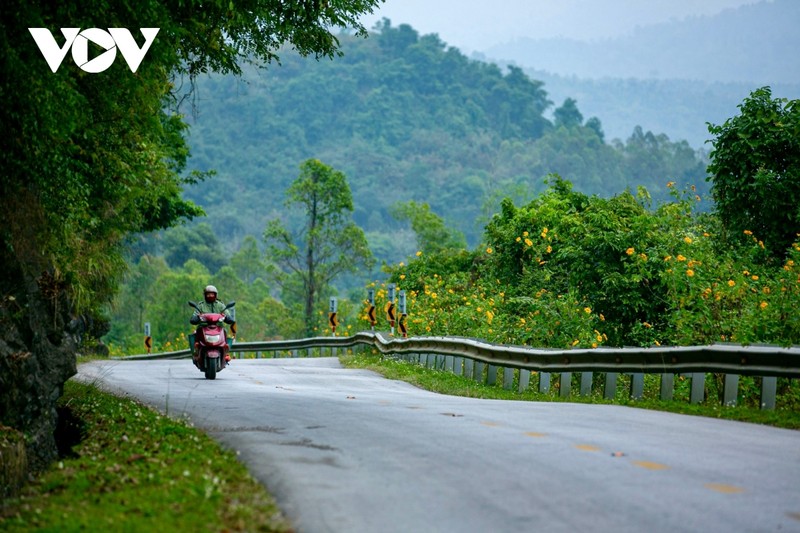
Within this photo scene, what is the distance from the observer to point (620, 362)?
17391 mm

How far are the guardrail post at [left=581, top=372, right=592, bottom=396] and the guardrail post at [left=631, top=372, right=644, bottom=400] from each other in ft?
4.67

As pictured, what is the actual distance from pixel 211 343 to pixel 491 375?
5.82 meters

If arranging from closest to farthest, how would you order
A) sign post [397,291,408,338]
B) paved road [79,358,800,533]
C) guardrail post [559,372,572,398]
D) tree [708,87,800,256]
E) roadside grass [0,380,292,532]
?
paved road [79,358,800,533] < roadside grass [0,380,292,532] < guardrail post [559,372,572,398] < tree [708,87,800,256] < sign post [397,291,408,338]

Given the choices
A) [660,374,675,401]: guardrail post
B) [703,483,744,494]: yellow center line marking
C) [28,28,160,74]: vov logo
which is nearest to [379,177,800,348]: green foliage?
[660,374,675,401]: guardrail post

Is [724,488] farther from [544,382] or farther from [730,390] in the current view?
[544,382]

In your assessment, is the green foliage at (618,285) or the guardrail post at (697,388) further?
the green foliage at (618,285)

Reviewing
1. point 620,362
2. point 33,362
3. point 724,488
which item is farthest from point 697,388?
point 33,362

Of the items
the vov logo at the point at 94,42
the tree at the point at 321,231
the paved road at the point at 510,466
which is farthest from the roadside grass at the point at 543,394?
the tree at the point at 321,231

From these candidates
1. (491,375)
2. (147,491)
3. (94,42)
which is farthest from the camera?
(491,375)

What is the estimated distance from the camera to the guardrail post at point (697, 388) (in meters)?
15.6

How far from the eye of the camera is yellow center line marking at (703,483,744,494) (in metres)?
8.58

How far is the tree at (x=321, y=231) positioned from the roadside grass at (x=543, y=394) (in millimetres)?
39212

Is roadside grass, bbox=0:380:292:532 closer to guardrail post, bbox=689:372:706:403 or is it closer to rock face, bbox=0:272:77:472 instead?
rock face, bbox=0:272:77:472

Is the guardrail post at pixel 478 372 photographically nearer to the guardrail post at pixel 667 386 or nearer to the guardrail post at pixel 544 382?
the guardrail post at pixel 544 382
